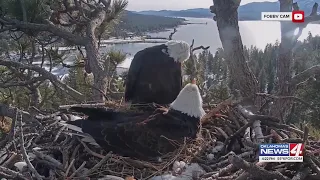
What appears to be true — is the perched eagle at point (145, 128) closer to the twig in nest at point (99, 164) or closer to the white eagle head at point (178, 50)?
the twig in nest at point (99, 164)

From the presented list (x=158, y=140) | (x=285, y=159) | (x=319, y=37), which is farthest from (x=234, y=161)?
(x=319, y=37)

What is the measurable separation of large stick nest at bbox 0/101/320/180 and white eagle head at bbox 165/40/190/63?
564 millimetres

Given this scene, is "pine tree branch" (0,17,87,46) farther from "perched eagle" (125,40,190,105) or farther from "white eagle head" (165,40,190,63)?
"white eagle head" (165,40,190,63)

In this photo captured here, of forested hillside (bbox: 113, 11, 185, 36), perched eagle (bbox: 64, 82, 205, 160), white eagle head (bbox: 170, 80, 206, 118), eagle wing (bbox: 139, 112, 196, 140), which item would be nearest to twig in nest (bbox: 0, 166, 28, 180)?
perched eagle (bbox: 64, 82, 205, 160)

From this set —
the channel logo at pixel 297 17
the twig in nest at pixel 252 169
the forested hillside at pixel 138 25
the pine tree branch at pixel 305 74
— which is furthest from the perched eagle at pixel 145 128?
the forested hillside at pixel 138 25

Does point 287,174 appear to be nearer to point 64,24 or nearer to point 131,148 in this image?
point 131,148

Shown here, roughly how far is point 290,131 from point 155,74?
107cm

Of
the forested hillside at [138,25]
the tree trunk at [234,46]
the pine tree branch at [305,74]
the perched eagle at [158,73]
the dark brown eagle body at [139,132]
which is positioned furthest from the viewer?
the forested hillside at [138,25]

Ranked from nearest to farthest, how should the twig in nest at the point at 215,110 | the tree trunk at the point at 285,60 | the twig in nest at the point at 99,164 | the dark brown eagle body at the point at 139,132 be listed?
1. the twig in nest at the point at 99,164
2. the dark brown eagle body at the point at 139,132
3. the twig in nest at the point at 215,110
4. the tree trunk at the point at 285,60

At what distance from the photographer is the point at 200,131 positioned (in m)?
2.50

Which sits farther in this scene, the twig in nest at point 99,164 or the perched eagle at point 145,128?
the perched eagle at point 145,128

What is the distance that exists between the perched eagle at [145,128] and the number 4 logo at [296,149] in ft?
2.14

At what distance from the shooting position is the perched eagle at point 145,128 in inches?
86.2

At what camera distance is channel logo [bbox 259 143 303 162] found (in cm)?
180
